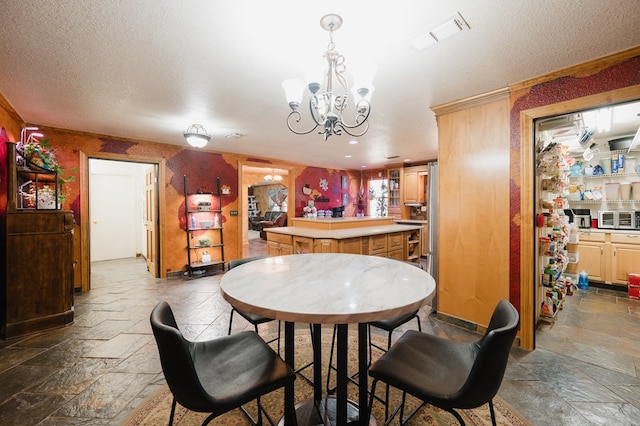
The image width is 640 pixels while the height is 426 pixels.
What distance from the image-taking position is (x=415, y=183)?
715cm

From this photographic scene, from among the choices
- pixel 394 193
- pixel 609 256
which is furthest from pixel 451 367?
pixel 394 193

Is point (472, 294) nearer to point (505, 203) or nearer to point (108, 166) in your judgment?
point (505, 203)

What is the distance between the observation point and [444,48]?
6.20ft

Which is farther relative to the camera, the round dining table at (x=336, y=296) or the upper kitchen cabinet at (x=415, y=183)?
the upper kitchen cabinet at (x=415, y=183)

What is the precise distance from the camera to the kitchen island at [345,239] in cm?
391

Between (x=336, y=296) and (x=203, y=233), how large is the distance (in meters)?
4.74

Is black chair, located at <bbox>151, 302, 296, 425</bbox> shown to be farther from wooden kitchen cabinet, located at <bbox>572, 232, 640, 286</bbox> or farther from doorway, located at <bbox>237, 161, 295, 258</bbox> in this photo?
wooden kitchen cabinet, located at <bbox>572, 232, 640, 286</bbox>

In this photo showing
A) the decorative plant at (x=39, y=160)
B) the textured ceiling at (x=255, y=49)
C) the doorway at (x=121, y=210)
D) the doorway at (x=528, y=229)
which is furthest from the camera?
the doorway at (x=121, y=210)

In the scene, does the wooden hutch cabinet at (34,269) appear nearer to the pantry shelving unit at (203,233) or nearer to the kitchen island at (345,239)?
the pantry shelving unit at (203,233)

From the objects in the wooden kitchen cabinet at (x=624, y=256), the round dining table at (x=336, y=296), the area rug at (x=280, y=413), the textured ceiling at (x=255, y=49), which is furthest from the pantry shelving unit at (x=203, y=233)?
the wooden kitchen cabinet at (x=624, y=256)

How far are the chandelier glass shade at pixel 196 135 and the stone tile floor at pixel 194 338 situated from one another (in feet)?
6.98

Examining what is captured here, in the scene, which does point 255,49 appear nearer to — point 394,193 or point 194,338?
point 194,338

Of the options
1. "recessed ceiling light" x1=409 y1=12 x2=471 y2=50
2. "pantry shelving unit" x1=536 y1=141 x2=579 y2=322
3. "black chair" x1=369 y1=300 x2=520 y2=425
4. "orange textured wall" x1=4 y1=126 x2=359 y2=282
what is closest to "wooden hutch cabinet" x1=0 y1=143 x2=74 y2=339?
"orange textured wall" x1=4 y1=126 x2=359 y2=282

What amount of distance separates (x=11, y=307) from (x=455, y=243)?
4438 millimetres
